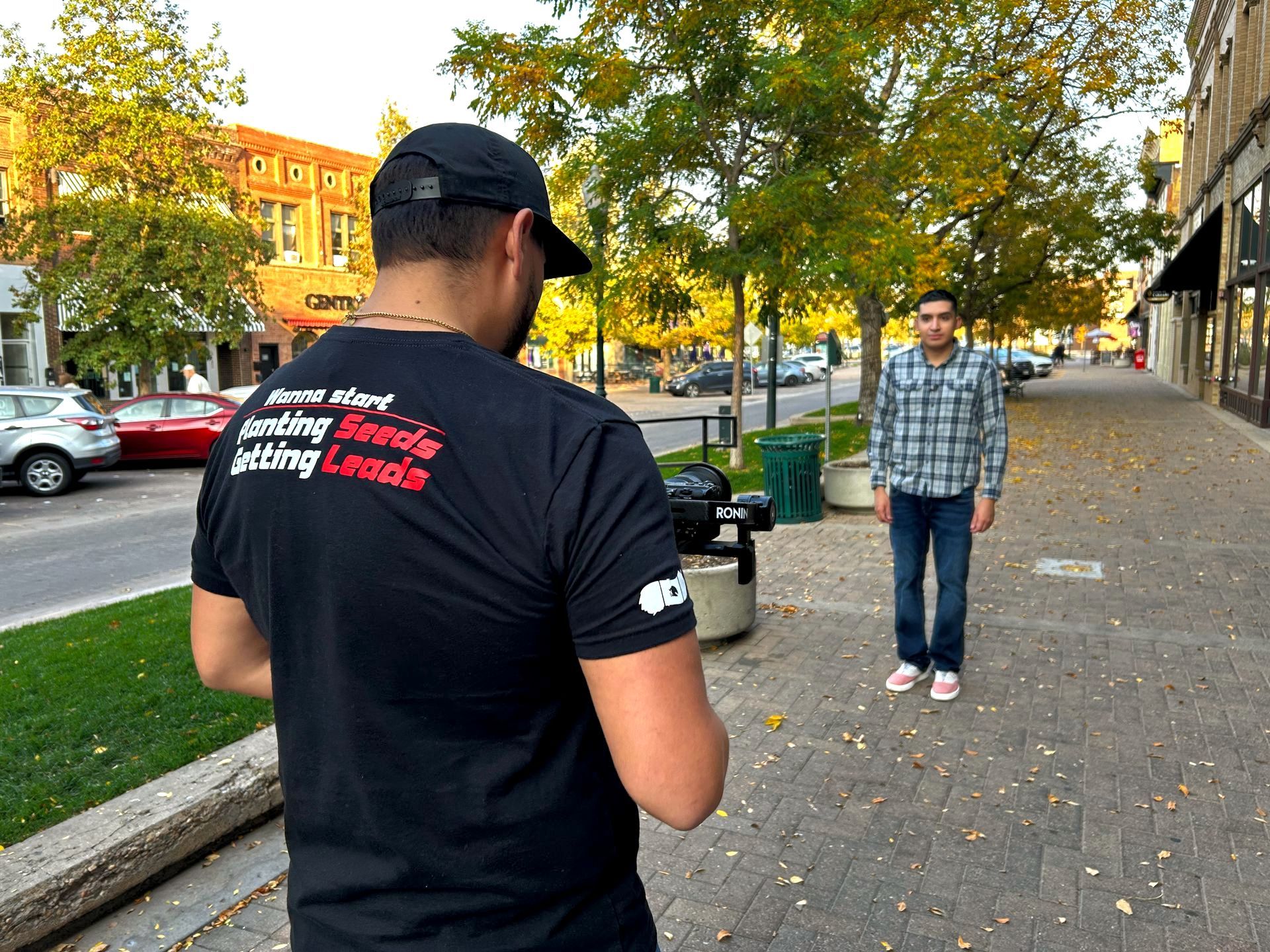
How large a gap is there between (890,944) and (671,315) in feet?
33.2

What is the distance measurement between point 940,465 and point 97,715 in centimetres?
418

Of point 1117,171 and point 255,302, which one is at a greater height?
point 1117,171

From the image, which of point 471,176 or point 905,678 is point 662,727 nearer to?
point 471,176

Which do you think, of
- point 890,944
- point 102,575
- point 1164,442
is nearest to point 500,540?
point 890,944

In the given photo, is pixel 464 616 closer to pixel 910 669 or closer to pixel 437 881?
pixel 437 881

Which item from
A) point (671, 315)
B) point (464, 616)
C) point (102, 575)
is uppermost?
point (671, 315)

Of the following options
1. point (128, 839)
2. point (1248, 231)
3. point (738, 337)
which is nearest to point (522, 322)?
point (128, 839)

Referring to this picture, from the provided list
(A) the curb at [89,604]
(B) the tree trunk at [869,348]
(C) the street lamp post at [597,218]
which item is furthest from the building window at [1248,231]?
(A) the curb at [89,604]

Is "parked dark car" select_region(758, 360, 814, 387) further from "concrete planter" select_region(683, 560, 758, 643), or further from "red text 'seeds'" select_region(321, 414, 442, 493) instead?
"red text 'seeds'" select_region(321, 414, 442, 493)

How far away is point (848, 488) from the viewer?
10.5 metres

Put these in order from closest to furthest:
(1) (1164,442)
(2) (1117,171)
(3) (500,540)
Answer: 1. (3) (500,540)
2. (1) (1164,442)
3. (2) (1117,171)

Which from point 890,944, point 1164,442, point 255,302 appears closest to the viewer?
point 890,944

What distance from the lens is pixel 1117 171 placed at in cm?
2361

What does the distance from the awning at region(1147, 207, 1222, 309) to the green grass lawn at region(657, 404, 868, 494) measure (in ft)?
33.6
